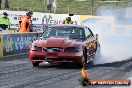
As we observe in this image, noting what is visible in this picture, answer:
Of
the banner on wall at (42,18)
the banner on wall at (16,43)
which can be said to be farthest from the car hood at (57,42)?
the banner on wall at (42,18)

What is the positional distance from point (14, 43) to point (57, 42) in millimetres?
6107

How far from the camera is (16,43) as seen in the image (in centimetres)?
2036

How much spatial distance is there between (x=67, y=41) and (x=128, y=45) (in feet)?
23.6

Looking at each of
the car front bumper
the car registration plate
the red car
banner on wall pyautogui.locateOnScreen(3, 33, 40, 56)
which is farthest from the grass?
the car registration plate

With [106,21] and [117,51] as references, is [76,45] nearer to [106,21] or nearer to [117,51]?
[117,51]

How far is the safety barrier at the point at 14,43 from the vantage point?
19.3 meters

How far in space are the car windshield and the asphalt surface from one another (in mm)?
987

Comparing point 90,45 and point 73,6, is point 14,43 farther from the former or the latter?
point 73,6

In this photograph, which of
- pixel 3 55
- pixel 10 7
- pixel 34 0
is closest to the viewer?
pixel 3 55

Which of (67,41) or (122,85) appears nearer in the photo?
(122,85)

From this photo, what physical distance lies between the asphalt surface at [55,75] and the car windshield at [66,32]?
987 millimetres

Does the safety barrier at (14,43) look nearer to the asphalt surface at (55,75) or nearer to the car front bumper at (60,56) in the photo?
the asphalt surface at (55,75)

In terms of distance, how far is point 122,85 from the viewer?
9.59m

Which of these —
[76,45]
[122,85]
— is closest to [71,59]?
[76,45]
